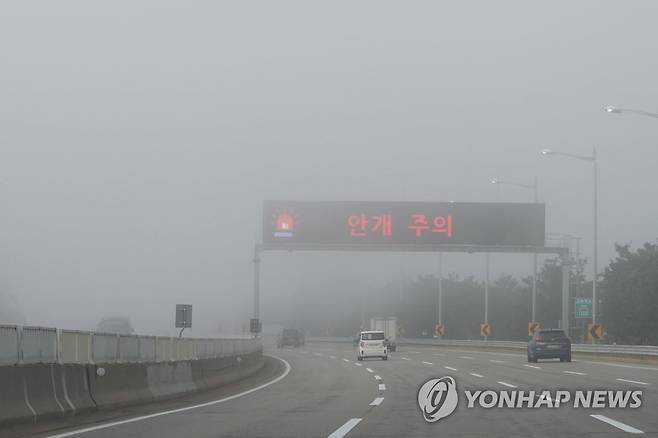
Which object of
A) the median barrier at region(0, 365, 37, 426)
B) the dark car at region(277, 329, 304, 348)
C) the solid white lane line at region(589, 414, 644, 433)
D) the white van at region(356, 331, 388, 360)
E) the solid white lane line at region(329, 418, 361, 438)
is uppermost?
the median barrier at region(0, 365, 37, 426)

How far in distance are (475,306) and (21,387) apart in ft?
484

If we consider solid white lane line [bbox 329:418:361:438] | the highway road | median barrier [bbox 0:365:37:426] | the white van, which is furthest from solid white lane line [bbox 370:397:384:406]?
the white van

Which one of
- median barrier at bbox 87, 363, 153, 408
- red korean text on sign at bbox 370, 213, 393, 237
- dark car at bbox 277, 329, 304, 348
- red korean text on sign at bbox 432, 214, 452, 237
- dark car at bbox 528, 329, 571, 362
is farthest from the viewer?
dark car at bbox 277, 329, 304, 348

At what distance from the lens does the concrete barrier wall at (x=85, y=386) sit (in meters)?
13.9

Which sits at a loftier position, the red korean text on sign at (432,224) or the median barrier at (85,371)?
the red korean text on sign at (432,224)

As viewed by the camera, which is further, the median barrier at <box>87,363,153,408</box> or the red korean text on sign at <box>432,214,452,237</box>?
the red korean text on sign at <box>432,214,452,237</box>

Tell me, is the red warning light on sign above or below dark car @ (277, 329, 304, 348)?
above

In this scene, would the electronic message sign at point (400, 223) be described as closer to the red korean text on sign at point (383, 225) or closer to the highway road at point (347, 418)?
the red korean text on sign at point (383, 225)

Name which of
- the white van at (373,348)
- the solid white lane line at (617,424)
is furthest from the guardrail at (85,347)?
the white van at (373,348)

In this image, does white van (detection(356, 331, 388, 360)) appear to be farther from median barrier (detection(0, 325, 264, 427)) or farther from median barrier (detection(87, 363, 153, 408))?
median barrier (detection(87, 363, 153, 408))

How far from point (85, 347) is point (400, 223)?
40.5m

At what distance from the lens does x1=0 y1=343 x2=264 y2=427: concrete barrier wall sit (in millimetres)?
13891

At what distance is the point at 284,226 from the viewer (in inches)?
2279

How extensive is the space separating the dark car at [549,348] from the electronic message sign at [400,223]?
12586 millimetres
